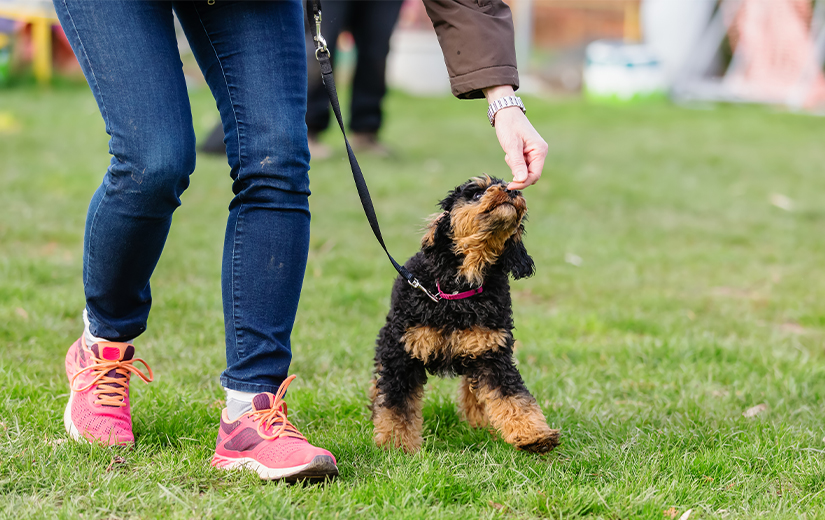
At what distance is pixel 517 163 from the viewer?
2.38m

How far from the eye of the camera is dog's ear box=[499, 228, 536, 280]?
105 inches

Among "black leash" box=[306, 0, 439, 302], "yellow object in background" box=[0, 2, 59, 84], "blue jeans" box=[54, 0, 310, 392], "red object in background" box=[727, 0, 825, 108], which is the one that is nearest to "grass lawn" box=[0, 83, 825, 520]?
"black leash" box=[306, 0, 439, 302]

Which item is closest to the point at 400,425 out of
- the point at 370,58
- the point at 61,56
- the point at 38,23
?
the point at 370,58

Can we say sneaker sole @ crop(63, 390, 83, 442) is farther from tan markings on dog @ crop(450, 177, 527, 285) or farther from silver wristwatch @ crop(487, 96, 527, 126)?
silver wristwatch @ crop(487, 96, 527, 126)

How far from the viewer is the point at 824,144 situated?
10.9 meters

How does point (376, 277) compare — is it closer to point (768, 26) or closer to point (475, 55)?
point (475, 55)

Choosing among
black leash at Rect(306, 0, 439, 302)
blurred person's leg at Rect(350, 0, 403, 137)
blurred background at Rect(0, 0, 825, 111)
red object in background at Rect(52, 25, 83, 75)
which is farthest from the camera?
blurred background at Rect(0, 0, 825, 111)

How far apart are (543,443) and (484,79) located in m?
1.14

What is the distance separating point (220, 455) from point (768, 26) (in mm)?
15505

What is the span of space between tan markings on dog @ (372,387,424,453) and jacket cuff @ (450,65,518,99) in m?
1.03

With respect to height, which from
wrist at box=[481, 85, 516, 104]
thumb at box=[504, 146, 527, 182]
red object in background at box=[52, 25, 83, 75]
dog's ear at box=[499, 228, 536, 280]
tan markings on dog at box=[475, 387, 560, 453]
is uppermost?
wrist at box=[481, 85, 516, 104]

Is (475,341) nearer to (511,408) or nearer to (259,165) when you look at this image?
(511,408)

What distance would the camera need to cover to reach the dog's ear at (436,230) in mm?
2684

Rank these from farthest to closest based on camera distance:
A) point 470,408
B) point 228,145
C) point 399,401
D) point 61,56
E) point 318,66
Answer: point 61,56, point 318,66, point 470,408, point 399,401, point 228,145
